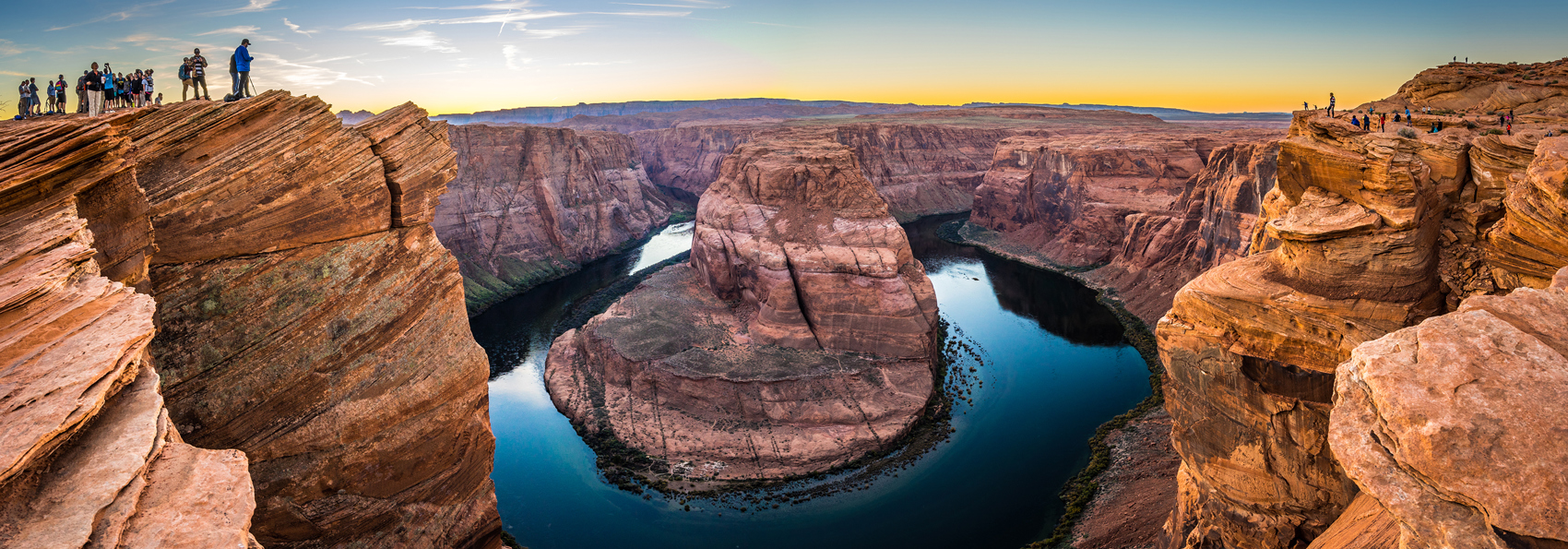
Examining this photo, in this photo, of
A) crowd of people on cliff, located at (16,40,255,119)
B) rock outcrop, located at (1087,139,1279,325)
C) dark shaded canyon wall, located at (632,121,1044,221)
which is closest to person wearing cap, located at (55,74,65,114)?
crowd of people on cliff, located at (16,40,255,119)

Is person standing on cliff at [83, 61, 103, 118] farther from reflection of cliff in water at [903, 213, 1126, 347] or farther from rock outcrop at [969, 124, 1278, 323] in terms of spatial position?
Result: rock outcrop at [969, 124, 1278, 323]

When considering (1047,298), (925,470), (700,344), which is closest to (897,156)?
(1047,298)

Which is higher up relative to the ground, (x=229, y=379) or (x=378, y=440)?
(x=229, y=379)

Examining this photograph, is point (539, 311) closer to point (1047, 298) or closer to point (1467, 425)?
point (1047, 298)

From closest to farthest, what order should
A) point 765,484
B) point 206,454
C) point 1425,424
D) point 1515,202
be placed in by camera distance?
1. point 1425,424
2. point 206,454
3. point 1515,202
4. point 765,484

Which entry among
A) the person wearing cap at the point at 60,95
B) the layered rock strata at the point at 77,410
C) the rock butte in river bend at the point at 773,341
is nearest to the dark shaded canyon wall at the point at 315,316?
the layered rock strata at the point at 77,410

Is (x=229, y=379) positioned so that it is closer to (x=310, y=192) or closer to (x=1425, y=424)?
(x=310, y=192)

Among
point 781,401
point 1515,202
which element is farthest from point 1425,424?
point 781,401
